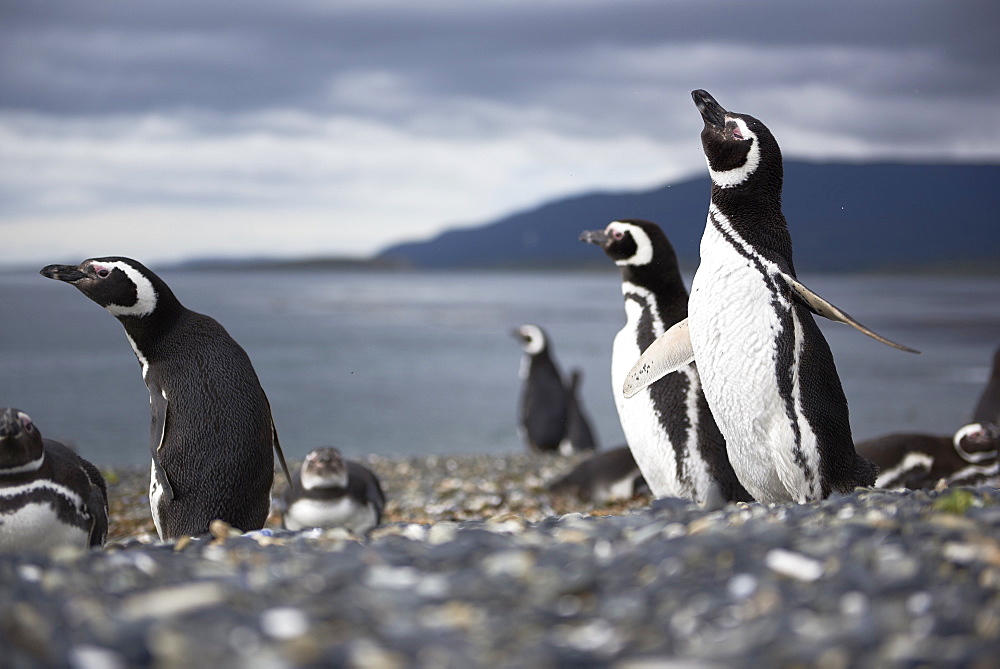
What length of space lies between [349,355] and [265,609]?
81.2 ft

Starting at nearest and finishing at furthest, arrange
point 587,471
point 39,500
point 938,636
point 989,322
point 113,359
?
point 938,636, point 39,500, point 587,471, point 113,359, point 989,322

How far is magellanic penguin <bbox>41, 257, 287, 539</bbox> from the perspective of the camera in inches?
140

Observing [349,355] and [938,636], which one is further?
[349,355]

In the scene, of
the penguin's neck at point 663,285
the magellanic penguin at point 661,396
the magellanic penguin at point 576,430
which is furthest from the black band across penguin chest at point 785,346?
the magellanic penguin at point 576,430

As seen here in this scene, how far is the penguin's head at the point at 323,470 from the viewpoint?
4.95 m

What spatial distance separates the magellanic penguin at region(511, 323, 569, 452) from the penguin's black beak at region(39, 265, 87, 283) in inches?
295

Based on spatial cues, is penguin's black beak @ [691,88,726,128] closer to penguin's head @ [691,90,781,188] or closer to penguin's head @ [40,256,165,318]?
penguin's head @ [691,90,781,188]

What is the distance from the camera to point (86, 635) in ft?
5.79

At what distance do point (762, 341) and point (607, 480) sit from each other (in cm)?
310

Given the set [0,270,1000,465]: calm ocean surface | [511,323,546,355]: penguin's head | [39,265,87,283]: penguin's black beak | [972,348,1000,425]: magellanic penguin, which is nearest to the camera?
[39,265,87,283]: penguin's black beak

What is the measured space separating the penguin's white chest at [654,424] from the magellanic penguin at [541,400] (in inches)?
247

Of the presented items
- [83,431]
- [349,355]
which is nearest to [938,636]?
[83,431]

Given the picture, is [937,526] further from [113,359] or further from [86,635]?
[113,359]

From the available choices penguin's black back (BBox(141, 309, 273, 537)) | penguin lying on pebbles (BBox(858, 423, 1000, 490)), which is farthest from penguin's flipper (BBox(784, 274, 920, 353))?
penguin lying on pebbles (BBox(858, 423, 1000, 490))
